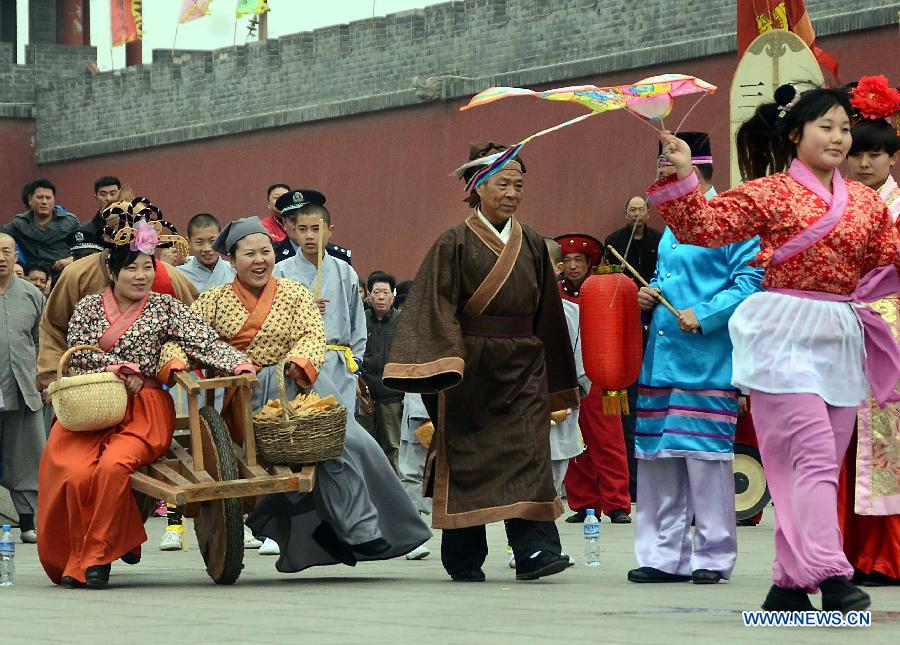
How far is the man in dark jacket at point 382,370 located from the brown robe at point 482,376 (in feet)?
21.0

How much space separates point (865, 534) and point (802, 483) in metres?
1.70

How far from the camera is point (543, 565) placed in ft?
25.4

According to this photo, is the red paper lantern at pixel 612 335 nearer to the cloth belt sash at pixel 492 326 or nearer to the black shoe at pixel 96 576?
the cloth belt sash at pixel 492 326

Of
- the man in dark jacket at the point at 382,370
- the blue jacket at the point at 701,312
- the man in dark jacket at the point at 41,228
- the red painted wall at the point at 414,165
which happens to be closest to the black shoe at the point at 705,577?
the blue jacket at the point at 701,312

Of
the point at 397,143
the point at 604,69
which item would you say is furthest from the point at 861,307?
the point at 397,143

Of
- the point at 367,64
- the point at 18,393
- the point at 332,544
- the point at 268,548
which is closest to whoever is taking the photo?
the point at 332,544

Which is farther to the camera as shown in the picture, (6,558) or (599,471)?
(599,471)

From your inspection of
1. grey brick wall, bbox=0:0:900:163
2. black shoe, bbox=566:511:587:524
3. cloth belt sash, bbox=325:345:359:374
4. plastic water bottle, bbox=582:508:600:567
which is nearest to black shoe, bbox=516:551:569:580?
plastic water bottle, bbox=582:508:600:567

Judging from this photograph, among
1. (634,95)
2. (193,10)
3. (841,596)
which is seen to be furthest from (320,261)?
(193,10)

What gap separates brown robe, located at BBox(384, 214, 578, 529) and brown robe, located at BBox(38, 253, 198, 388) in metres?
1.30

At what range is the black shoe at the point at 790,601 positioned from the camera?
6.14m

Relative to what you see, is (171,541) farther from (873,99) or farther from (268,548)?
(873,99)

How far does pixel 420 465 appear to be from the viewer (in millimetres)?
10570

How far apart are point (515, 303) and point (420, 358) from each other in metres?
0.48
